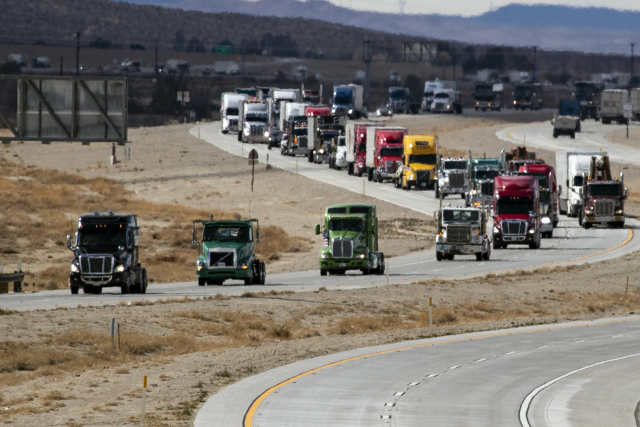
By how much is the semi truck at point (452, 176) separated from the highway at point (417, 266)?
52.6 inches

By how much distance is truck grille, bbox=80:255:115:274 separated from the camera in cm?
3722

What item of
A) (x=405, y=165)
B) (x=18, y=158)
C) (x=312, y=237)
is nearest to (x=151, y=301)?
(x=312, y=237)

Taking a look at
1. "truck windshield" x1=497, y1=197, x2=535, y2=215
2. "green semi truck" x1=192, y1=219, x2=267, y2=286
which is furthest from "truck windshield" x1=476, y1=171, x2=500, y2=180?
"green semi truck" x1=192, y1=219, x2=267, y2=286

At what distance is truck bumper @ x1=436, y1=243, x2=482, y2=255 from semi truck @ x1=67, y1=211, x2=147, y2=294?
1796cm

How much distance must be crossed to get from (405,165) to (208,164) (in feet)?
87.4

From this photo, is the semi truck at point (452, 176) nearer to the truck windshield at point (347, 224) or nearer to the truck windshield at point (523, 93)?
the truck windshield at point (347, 224)

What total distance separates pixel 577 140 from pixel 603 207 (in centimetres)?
5883

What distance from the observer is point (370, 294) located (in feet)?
130

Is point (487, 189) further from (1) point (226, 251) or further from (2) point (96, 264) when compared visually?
(2) point (96, 264)

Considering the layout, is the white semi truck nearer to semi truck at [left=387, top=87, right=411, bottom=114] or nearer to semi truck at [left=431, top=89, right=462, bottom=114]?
semi truck at [left=431, top=89, right=462, bottom=114]

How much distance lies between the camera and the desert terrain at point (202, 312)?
23547 millimetres

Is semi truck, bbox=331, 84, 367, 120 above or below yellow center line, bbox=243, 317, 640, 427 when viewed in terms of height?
above

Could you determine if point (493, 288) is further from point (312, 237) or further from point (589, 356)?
point (312, 237)

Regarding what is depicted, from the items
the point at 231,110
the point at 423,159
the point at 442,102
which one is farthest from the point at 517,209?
the point at 442,102
